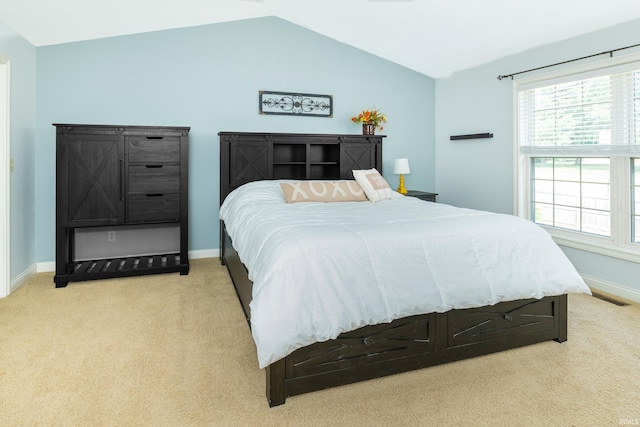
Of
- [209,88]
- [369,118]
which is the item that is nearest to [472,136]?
[369,118]

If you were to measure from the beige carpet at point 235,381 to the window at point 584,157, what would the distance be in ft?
2.77

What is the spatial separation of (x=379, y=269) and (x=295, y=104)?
3245 millimetres

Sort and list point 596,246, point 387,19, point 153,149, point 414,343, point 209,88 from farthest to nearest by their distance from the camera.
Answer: point 209,88
point 387,19
point 153,149
point 596,246
point 414,343

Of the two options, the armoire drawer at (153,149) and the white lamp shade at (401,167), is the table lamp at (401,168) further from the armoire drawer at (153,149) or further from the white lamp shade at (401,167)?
the armoire drawer at (153,149)

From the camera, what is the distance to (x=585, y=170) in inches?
139

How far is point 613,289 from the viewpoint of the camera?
3.26 metres

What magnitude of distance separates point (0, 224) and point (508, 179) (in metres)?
4.80

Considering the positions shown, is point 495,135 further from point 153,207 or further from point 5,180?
point 5,180

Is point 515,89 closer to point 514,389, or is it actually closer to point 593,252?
point 593,252

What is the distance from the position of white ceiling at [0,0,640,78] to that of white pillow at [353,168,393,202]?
1.60 meters

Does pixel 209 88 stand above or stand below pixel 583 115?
above

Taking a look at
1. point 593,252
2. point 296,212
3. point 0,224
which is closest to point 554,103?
point 593,252

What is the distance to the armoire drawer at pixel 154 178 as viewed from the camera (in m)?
3.70

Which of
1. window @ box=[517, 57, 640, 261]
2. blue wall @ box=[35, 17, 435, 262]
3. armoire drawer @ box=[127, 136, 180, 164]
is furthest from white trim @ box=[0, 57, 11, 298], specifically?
window @ box=[517, 57, 640, 261]
